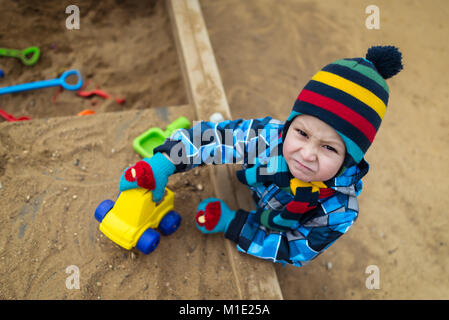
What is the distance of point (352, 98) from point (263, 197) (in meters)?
0.65

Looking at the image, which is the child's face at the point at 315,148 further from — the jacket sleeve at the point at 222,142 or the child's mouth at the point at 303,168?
the jacket sleeve at the point at 222,142

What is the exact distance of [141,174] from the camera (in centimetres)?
131

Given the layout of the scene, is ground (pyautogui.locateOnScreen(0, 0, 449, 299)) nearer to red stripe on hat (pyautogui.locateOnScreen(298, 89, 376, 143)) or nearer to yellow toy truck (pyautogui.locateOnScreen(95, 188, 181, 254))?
yellow toy truck (pyautogui.locateOnScreen(95, 188, 181, 254))

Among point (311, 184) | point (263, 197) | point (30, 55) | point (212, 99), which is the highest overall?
point (30, 55)

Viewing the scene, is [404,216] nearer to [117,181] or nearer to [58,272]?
[117,181]

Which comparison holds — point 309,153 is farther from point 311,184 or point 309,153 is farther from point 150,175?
point 150,175

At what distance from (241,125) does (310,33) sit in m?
1.83

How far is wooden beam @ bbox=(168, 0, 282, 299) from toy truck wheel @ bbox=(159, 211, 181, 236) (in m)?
0.29

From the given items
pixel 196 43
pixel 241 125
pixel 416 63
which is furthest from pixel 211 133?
pixel 416 63

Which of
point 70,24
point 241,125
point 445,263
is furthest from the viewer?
point 70,24

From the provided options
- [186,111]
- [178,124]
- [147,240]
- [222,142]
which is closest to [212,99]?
[186,111]

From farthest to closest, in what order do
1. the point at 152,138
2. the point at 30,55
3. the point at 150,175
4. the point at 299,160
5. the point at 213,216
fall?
the point at 30,55, the point at 152,138, the point at 213,216, the point at 150,175, the point at 299,160

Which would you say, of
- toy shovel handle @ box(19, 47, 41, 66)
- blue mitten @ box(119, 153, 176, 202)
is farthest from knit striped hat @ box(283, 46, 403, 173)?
toy shovel handle @ box(19, 47, 41, 66)

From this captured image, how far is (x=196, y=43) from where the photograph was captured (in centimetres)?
227
